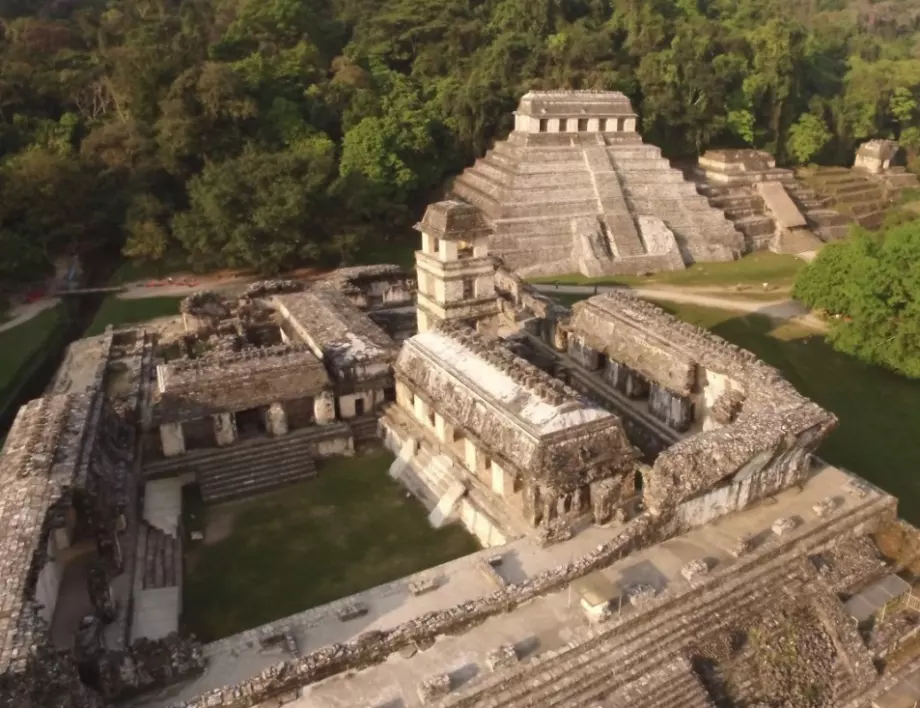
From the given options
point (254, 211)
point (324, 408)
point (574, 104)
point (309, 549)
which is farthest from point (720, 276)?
point (309, 549)

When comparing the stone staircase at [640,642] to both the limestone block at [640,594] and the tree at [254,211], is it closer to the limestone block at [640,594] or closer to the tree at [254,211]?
the limestone block at [640,594]

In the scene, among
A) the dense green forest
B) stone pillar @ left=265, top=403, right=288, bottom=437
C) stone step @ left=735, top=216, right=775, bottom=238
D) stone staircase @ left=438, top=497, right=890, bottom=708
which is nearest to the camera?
stone staircase @ left=438, top=497, right=890, bottom=708

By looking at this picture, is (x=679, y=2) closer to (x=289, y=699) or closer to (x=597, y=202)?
(x=597, y=202)

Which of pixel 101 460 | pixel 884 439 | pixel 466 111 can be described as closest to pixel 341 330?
pixel 101 460

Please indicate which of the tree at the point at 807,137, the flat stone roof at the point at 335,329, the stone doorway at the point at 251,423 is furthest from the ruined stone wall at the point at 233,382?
the tree at the point at 807,137

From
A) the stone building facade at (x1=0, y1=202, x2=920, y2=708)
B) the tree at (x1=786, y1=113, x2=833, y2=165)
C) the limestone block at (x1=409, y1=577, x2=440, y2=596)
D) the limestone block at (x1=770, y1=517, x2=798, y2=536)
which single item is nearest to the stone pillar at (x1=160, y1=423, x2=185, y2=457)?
the stone building facade at (x1=0, y1=202, x2=920, y2=708)

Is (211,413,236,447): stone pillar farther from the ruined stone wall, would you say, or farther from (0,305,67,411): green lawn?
(0,305,67,411): green lawn
